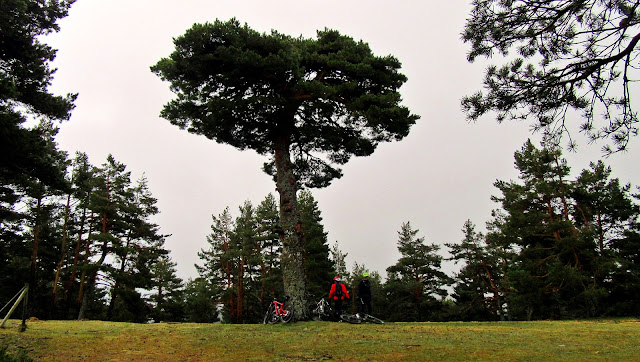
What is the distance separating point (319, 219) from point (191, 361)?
26673 millimetres

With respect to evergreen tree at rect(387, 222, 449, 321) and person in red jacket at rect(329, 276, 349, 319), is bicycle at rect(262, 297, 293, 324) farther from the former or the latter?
evergreen tree at rect(387, 222, 449, 321)

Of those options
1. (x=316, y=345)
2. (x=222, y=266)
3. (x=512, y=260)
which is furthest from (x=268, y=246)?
(x=316, y=345)

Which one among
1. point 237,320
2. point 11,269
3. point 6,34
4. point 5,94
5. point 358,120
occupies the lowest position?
point 237,320

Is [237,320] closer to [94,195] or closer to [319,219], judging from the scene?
[319,219]

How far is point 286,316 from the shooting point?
10203 millimetres

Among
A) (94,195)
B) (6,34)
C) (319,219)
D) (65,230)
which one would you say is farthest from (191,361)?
(319,219)

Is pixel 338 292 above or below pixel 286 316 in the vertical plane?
above

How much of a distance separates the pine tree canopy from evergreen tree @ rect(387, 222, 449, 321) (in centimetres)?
2457

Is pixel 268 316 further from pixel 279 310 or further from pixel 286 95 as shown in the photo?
pixel 286 95

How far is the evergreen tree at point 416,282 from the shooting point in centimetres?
3438

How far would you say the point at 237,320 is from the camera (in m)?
30.7

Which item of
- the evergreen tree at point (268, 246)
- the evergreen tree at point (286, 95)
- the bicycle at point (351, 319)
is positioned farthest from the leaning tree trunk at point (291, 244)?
the evergreen tree at point (268, 246)

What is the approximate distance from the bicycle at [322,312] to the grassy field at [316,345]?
6.68 ft

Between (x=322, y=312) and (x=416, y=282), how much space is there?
2531cm
